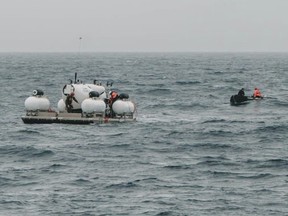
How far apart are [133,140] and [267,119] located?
17185mm

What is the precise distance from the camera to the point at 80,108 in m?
52.6

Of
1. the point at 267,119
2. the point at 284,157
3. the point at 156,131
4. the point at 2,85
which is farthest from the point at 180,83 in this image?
the point at 284,157

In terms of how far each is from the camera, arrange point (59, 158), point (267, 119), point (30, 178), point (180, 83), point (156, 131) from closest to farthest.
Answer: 1. point (30, 178)
2. point (59, 158)
3. point (156, 131)
4. point (267, 119)
5. point (180, 83)

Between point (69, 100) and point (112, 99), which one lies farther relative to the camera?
point (69, 100)

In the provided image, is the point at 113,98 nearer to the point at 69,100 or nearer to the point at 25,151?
the point at 69,100

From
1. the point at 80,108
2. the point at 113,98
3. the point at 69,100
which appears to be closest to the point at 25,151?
the point at 69,100

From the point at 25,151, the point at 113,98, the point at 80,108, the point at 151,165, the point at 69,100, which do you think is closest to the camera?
the point at 151,165

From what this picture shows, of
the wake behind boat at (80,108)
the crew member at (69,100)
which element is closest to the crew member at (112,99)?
the wake behind boat at (80,108)

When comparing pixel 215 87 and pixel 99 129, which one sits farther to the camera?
pixel 215 87

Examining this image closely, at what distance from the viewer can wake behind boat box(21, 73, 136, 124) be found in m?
50.7

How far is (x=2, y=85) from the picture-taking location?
101 meters

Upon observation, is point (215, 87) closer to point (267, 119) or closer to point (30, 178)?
point (267, 119)

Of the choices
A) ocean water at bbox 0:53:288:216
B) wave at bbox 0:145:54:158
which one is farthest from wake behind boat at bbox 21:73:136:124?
wave at bbox 0:145:54:158

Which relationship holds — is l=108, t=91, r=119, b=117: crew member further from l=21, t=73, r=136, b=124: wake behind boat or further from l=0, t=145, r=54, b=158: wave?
l=0, t=145, r=54, b=158: wave
